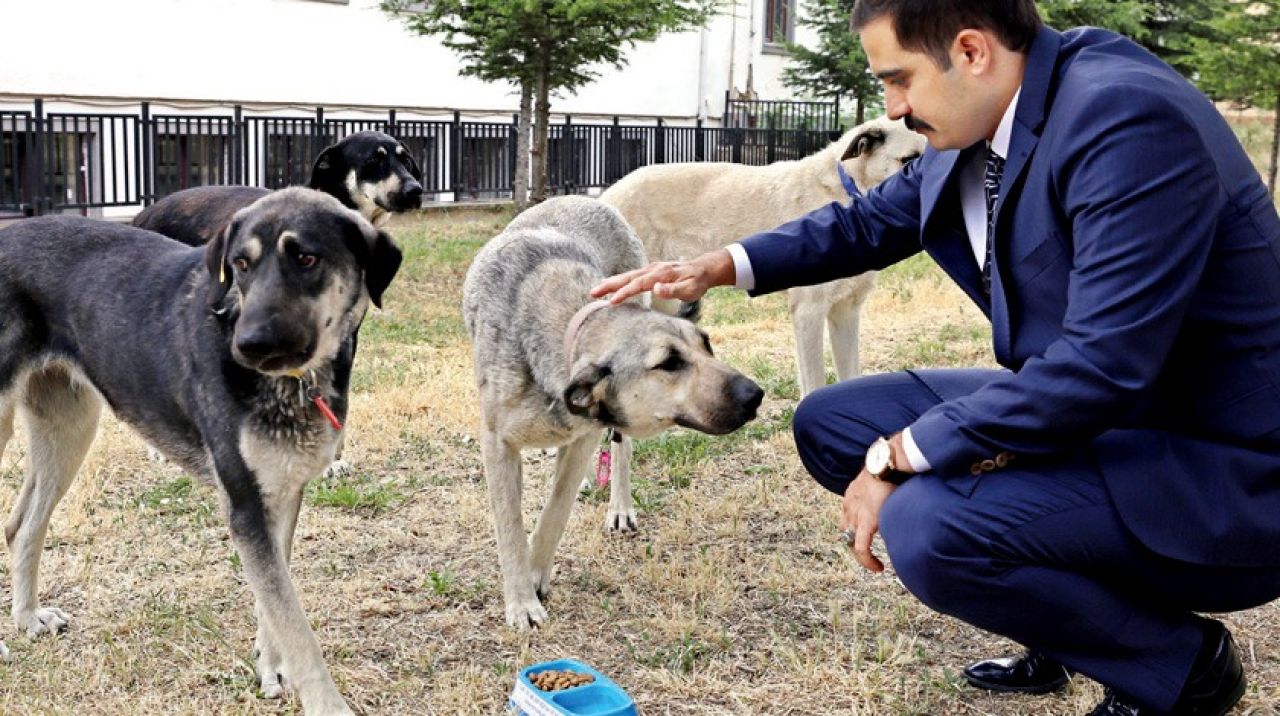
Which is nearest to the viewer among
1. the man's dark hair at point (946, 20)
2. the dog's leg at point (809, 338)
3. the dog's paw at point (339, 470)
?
the man's dark hair at point (946, 20)

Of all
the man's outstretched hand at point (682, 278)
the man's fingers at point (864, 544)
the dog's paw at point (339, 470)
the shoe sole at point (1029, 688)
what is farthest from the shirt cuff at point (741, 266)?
the dog's paw at point (339, 470)

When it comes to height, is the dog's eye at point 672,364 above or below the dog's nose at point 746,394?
above

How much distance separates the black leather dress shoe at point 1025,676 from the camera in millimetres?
3432

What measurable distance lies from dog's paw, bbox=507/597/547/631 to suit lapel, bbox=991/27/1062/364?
189cm

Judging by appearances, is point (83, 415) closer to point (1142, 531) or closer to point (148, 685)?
point (148, 685)

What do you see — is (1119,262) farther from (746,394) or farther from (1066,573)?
(746,394)

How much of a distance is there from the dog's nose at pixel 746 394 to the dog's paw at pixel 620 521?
163cm

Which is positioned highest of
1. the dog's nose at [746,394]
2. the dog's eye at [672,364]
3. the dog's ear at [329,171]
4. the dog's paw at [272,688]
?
the dog's ear at [329,171]

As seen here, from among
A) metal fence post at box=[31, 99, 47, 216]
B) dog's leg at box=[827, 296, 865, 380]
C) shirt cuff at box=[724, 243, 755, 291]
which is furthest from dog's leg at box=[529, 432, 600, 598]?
metal fence post at box=[31, 99, 47, 216]

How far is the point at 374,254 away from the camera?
134 inches

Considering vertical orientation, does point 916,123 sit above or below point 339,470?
above

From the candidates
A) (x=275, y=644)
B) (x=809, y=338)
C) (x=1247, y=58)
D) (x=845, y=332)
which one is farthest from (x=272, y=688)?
(x=1247, y=58)

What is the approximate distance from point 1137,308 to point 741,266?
141 cm

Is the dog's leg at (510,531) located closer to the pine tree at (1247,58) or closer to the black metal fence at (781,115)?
the pine tree at (1247,58)
